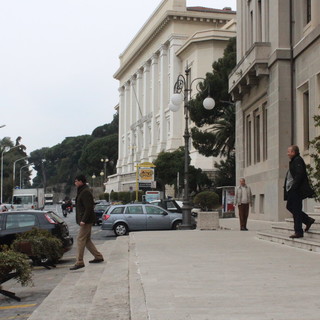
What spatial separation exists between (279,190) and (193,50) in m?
46.9

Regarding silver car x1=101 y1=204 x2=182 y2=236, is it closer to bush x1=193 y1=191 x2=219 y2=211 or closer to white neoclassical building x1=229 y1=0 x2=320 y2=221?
white neoclassical building x1=229 y1=0 x2=320 y2=221

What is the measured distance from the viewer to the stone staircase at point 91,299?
21.3 ft

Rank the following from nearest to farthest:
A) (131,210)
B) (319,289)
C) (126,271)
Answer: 1. (319,289)
2. (126,271)
3. (131,210)

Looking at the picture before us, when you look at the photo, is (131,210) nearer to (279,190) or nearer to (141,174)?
(279,190)

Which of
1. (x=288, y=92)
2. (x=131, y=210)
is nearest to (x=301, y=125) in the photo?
(x=288, y=92)

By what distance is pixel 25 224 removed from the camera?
51.0ft

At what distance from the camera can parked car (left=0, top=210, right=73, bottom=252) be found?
1526cm

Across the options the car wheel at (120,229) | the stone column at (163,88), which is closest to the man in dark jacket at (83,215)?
the car wheel at (120,229)

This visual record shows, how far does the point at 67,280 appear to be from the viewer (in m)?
10.3

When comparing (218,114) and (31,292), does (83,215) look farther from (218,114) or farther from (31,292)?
(218,114)

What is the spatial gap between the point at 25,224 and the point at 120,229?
10.2m

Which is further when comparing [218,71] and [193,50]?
[193,50]

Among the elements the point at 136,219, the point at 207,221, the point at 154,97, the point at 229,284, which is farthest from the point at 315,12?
the point at 154,97

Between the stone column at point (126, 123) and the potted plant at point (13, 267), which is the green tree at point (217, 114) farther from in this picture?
the stone column at point (126, 123)
